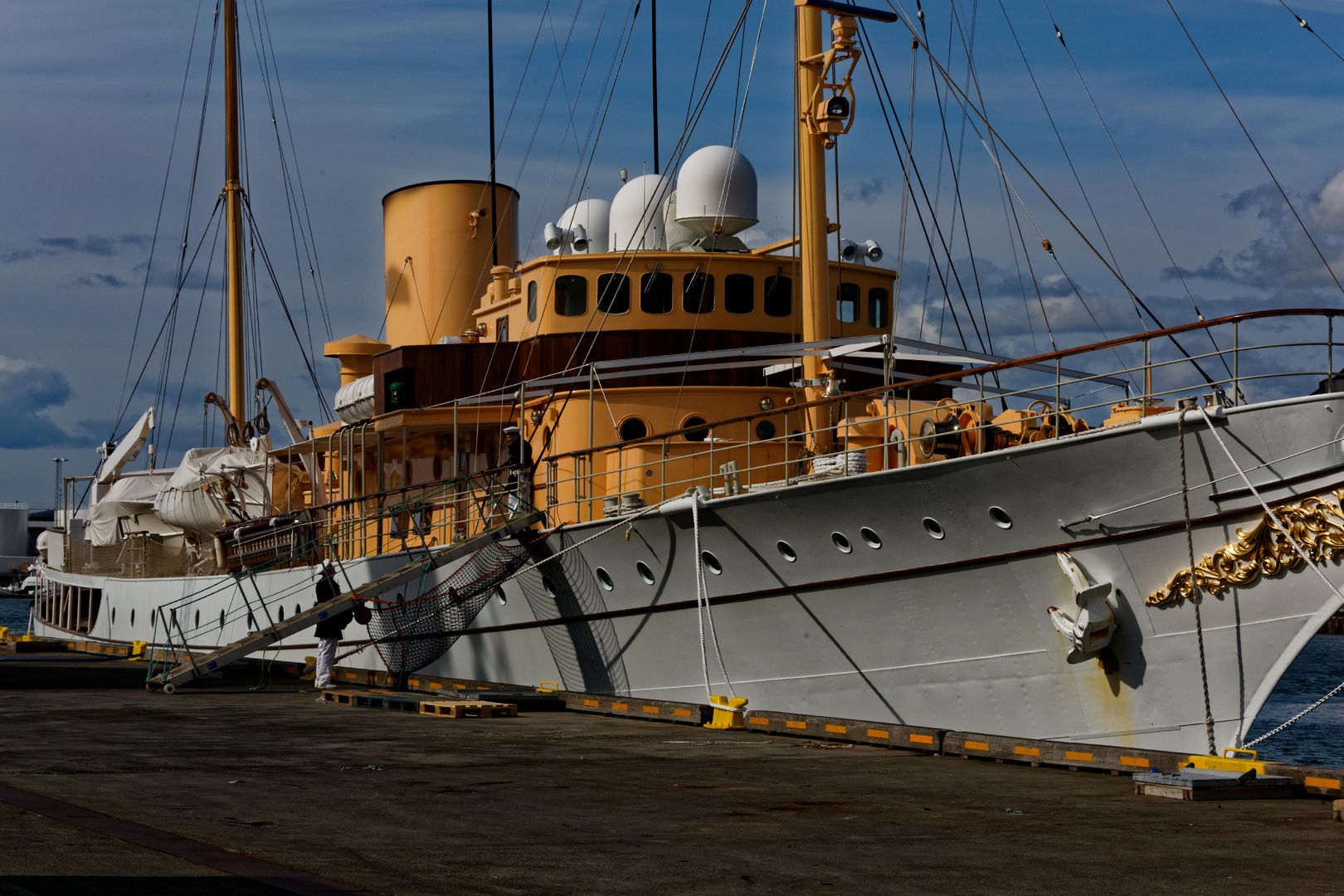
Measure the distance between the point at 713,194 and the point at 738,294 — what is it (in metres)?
1.64

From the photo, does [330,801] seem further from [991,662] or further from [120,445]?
[120,445]

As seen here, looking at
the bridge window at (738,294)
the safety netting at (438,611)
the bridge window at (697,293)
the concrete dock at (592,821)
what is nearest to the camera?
the concrete dock at (592,821)

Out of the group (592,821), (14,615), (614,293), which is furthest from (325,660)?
(14,615)

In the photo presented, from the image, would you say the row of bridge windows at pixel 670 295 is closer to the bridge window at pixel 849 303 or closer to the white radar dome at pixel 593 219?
the bridge window at pixel 849 303

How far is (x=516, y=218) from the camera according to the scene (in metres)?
27.3

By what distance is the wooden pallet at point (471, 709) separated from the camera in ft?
46.2

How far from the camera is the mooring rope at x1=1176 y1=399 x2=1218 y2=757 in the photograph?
1016 cm

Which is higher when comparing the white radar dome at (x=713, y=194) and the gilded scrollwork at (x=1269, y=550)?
the white radar dome at (x=713, y=194)

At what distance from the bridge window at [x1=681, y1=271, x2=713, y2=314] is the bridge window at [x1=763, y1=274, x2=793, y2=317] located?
0.78m

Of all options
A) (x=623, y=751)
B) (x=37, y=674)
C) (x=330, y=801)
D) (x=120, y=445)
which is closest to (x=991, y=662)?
(x=623, y=751)

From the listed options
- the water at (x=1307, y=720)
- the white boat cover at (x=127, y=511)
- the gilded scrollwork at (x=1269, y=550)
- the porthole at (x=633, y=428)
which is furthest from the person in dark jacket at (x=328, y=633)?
the white boat cover at (x=127, y=511)

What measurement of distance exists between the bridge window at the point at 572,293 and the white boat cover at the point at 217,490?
9.46 meters

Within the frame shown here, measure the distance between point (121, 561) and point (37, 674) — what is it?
10.6 metres

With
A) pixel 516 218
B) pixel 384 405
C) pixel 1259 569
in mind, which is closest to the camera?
pixel 1259 569
